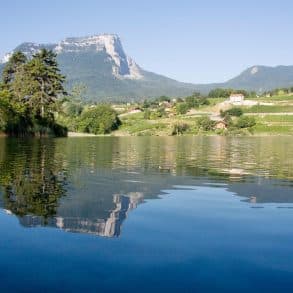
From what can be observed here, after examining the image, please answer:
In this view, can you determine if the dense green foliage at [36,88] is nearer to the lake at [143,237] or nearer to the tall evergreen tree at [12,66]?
the tall evergreen tree at [12,66]

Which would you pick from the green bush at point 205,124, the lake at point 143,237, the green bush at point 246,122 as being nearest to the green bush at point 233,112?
the green bush at point 246,122

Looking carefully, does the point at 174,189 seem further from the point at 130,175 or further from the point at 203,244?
the point at 203,244

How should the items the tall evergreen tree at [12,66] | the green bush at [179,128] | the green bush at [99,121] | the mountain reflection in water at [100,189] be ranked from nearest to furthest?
the mountain reflection in water at [100,189]
the tall evergreen tree at [12,66]
the green bush at [99,121]
the green bush at [179,128]

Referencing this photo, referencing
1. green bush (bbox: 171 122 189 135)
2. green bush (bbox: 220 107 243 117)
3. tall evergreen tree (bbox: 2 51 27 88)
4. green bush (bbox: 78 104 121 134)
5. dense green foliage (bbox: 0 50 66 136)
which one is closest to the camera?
dense green foliage (bbox: 0 50 66 136)

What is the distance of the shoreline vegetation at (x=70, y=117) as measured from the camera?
9221cm

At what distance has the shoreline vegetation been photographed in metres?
92.2

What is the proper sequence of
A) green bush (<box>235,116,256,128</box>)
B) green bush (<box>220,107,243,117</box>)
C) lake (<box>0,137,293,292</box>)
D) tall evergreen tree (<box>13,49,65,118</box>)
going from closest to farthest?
lake (<box>0,137,293,292</box>) < tall evergreen tree (<box>13,49,65,118</box>) < green bush (<box>235,116,256,128</box>) < green bush (<box>220,107,243,117</box>)

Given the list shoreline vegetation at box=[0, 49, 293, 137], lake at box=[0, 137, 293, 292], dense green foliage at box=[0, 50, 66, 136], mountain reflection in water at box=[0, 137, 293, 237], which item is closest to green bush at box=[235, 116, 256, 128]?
shoreline vegetation at box=[0, 49, 293, 137]

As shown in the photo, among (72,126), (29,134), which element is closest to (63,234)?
(29,134)

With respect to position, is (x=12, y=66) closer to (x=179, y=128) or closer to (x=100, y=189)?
(x=179, y=128)

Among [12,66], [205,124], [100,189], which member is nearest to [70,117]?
[205,124]

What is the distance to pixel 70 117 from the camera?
165250 mm

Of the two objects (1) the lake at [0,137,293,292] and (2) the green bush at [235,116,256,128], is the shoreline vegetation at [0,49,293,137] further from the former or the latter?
(1) the lake at [0,137,293,292]

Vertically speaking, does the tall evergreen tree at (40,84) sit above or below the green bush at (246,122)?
above
